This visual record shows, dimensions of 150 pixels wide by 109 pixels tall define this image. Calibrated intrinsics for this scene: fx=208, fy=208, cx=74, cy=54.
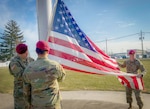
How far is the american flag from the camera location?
475 centimetres

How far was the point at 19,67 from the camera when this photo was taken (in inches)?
149

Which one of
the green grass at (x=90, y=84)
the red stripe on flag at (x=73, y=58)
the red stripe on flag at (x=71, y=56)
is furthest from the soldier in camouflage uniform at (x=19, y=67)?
the green grass at (x=90, y=84)

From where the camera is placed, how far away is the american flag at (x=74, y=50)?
4.75 metres

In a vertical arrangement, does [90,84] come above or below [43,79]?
below

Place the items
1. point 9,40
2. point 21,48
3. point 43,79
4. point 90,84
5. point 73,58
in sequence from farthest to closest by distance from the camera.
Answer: point 9,40 → point 90,84 → point 73,58 → point 21,48 → point 43,79

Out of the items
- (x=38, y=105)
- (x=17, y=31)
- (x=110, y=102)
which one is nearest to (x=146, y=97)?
(x=110, y=102)

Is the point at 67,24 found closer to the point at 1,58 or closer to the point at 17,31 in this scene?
the point at 1,58

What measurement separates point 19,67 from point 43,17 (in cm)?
158

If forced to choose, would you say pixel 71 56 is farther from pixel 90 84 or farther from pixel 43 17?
pixel 90 84

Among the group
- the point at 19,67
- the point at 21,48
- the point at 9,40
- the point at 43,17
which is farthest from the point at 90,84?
the point at 9,40

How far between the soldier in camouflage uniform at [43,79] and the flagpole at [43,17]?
183 cm

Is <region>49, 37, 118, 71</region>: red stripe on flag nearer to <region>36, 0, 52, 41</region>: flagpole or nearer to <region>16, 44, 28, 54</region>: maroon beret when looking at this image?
<region>36, 0, 52, 41</region>: flagpole

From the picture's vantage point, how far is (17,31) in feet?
225

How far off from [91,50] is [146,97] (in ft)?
10.6
